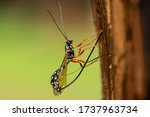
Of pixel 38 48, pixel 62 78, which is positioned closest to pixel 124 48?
pixel 62 78

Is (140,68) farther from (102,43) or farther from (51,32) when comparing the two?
(51,32)

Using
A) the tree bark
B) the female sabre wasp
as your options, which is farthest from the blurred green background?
the tree bark

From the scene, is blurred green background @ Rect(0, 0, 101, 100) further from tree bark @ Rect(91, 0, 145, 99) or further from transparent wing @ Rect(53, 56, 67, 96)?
tree bark @ Rect(91, 0, 145, 99)

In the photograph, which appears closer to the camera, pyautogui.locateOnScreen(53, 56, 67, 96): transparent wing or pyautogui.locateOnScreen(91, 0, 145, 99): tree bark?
pyautogui.locateOnScreen(91, 0, 145, 99): tree bark

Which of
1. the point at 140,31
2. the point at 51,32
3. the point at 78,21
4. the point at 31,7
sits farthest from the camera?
the point at 31,7

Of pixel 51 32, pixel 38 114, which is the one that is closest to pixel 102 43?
pixel 38 114

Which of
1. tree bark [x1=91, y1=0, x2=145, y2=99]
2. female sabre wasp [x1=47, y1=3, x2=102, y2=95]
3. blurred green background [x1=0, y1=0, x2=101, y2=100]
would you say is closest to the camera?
tree bark [x1=91, y1=0, x2=145, y2=99]

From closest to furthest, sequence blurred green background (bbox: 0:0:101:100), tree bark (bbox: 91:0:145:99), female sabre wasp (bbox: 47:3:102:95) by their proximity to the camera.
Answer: tree bark (bbox: 91:0:145:99)
female sabre wasp (bbox: 47:3:102:95)
blurred green background (bbox: 0:0:101:100)
